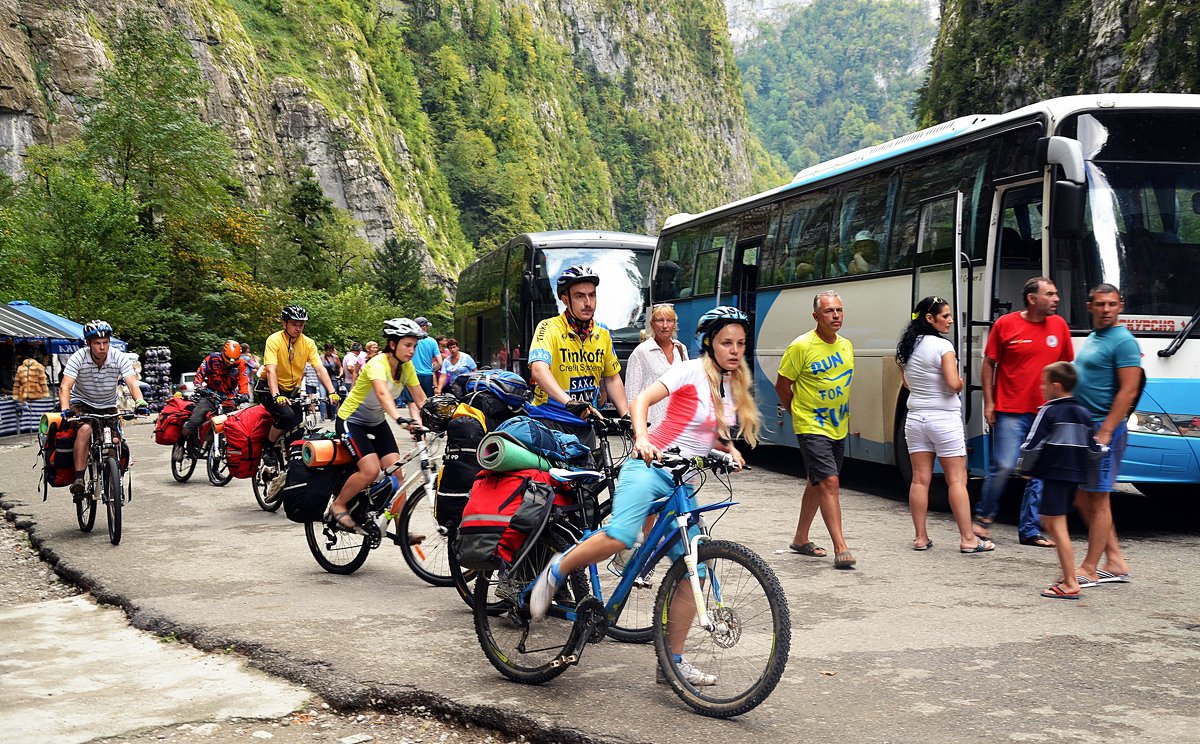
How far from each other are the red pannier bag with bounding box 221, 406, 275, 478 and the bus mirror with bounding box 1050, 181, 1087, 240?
755 centimetres

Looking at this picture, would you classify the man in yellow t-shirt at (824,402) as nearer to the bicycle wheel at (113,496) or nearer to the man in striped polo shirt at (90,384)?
the bicycle wheel at (113,496)

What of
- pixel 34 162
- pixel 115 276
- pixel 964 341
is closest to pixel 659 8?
pixel 34 162

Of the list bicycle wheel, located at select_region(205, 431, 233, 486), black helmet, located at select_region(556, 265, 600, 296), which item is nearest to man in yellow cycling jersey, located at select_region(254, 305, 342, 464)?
bicycle wheel, located at select_region(205, 431, 233, 486)

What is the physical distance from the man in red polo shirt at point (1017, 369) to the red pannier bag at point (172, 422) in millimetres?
9459

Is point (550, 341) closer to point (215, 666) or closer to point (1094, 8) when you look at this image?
point (215, 666)

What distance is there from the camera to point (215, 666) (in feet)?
19.0

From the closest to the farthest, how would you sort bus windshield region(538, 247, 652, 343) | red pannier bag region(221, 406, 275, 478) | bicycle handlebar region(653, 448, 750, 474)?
bicycle handlebar region(653, 448, 750, 474), red pannier bag region(221, 406, 275, 478), bus windshield region(538, 247, 652, 343)

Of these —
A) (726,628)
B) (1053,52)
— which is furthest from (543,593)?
(1053,52)

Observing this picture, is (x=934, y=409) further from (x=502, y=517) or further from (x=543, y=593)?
(x=543, y=593)

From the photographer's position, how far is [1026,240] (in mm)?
10086

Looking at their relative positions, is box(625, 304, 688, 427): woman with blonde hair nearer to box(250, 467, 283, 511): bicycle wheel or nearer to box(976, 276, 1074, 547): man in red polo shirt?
box(976, 276, 1074, 547): man in red polo shirt

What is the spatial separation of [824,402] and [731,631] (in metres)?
3.74

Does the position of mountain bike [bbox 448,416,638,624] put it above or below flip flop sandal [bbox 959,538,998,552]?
above

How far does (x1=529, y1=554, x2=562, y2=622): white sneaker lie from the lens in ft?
16.9
